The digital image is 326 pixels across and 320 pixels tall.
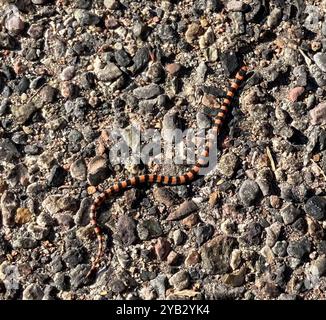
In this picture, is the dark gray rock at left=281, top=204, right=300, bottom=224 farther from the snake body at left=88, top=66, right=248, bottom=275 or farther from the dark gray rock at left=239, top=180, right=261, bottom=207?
the snake body at left=88, top=66, right=248, bottom=275

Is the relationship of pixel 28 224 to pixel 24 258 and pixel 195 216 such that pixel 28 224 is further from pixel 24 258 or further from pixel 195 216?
pixel 195 216

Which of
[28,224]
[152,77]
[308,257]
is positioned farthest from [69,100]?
[308,257]

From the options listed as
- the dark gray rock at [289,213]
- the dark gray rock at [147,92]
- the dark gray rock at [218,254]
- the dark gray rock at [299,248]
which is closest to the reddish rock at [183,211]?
the dark gray rock at [218,254]

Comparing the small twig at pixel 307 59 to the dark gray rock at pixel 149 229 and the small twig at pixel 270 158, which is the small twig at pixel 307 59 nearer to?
the small twig at pixel 270 158

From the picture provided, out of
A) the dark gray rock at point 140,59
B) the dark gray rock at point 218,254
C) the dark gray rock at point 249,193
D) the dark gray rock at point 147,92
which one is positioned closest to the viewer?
the dark gray rock at point 218,254

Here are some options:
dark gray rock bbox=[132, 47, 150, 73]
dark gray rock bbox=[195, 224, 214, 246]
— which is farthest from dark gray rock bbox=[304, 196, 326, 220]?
dark gray rock bbox=[132, 47, 150, 73]

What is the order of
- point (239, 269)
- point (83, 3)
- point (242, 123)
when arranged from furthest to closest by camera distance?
point (83, 3) → point (242, 123) → point (239, 269)

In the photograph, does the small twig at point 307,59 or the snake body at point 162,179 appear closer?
the snake body at point 162,179
